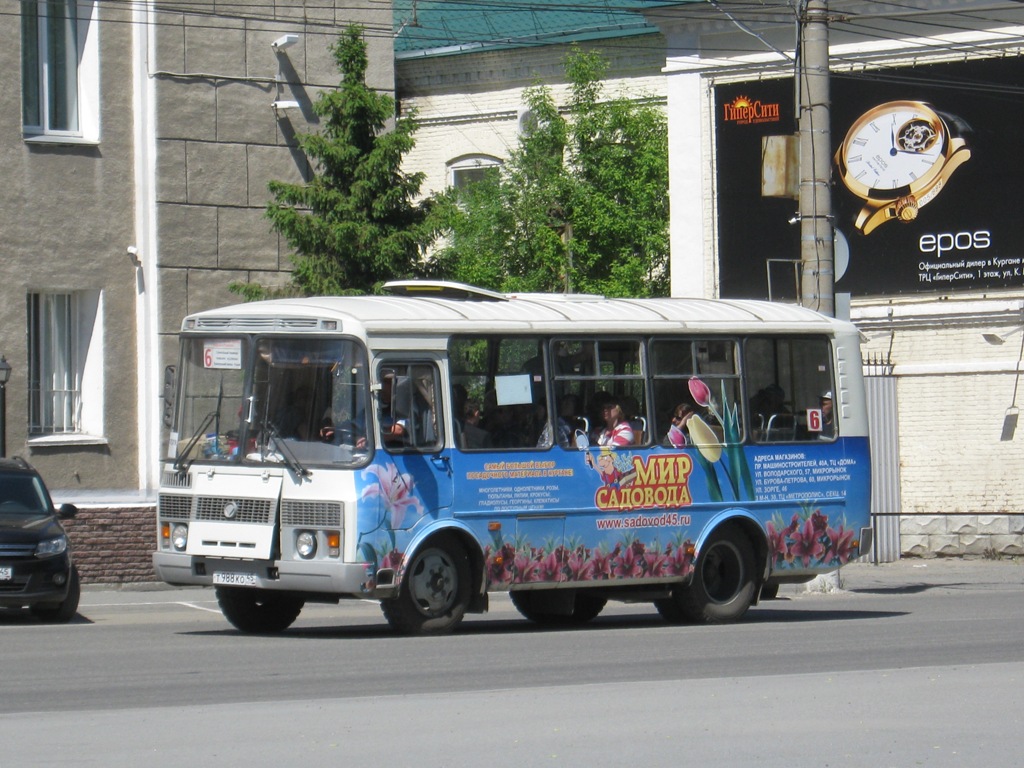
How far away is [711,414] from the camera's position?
631 inches

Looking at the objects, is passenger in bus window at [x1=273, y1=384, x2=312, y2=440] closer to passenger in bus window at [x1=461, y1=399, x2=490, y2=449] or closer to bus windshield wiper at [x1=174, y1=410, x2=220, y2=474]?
bus windshield wiper at [x1=174, y1=410, x2=220, y2=474]

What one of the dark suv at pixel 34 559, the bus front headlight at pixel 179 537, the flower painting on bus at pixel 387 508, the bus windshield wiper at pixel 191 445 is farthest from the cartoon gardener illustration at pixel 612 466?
the dark suv at pixel 34 559

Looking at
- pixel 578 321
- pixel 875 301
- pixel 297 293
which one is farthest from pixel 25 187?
pixel 875 301

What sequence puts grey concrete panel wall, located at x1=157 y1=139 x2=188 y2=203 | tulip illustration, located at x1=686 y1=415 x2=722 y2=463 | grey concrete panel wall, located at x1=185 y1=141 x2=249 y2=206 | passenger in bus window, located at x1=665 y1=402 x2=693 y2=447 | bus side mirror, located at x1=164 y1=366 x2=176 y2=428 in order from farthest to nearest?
grey concrete panel wall, located at x1=185 y1=141 x2=249 y2=206 → grey concrete panel wall, located at x1=157 y1=139 x2=188 y2=203 → tulip illustration, located at x1=686 y1=415 x2=722 y2=463 → passenger in bus window, located at x1=665 y1=402 x2=693 y2=447 → bus side mirror, located at x1=164 y1=366 x2=176 y2=428

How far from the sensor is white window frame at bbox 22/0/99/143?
2212 centimetres

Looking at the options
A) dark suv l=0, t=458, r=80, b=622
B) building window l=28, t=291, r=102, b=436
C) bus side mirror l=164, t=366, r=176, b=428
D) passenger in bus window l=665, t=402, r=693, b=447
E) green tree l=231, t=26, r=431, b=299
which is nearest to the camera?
bus side mirror l=164, t=366, r=176, b=428

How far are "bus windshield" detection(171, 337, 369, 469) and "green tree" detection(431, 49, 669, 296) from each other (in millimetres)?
19462

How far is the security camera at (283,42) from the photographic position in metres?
23.9

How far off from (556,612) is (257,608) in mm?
2788

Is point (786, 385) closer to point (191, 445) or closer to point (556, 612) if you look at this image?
point (556, 612)

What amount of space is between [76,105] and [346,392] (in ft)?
34.5

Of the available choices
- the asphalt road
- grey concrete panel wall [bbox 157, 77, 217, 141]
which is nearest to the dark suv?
the asphalt road

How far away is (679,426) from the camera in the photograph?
15828 mm

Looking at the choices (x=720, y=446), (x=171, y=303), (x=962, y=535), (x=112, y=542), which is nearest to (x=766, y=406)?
(x=720, y=446)
